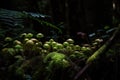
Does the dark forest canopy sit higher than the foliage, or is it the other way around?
the dark forest canopy

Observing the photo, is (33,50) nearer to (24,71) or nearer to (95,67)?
(24,71)

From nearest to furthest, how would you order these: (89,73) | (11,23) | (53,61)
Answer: (53,61)
(89,73)
(11,23)

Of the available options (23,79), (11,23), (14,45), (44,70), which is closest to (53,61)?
(44,70)

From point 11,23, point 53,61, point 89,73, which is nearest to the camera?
point 53,61

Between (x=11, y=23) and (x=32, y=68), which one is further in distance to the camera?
(x=11, y=23)

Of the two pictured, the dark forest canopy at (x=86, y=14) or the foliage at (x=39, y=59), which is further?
the dark forest canopy at (x=86, y=14)

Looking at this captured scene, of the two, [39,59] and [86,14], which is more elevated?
[86,14]

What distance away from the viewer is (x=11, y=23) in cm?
226

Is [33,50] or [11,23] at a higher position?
[11,23]

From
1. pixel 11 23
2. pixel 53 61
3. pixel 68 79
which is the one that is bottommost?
pixel 68 79

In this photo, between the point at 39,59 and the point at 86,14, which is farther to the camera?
the point at 86,14

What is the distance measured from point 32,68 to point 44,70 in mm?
70

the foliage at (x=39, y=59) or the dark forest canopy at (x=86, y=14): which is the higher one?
the dark forest canopy at (x=86, y=14)

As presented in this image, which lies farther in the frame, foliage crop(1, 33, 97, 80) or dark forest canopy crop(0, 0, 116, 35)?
dark forest canopy crop(0, 0, 116, 35)
